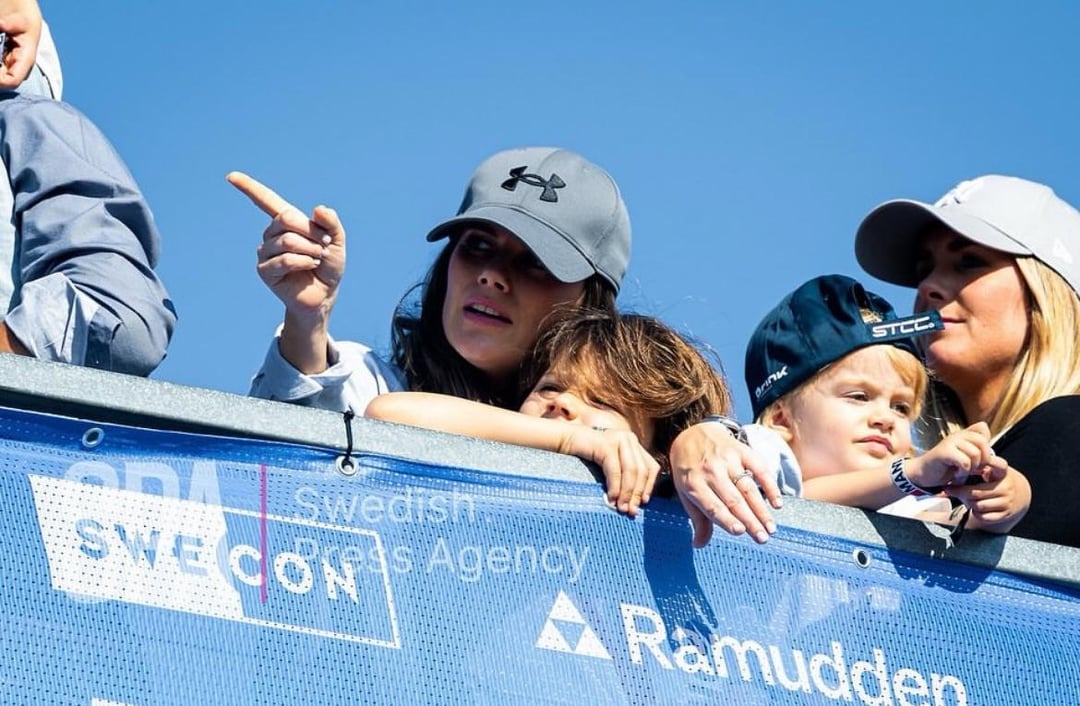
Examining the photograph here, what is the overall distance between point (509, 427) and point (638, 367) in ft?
1.92

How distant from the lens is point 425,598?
8.30ft

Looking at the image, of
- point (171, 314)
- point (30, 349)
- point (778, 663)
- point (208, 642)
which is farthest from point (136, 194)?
point (778, 663)

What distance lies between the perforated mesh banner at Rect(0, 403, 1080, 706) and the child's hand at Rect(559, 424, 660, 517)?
28mm

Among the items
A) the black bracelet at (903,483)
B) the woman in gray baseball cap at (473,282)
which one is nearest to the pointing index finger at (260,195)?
the woman in gray baseball cap at (473,282)

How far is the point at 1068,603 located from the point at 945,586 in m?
0.26

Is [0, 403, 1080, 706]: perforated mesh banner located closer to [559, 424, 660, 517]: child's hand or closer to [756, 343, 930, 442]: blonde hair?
[559, 424, 660, 517]: child's hand

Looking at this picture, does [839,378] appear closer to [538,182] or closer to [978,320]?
[978,320]

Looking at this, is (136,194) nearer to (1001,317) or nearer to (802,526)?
(802,526)

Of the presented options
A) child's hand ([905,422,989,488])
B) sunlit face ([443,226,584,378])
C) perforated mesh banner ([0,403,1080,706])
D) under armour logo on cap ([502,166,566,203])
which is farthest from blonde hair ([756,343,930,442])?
perforated mesh banner ([0,403,1080,706])

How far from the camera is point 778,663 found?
2762 mm

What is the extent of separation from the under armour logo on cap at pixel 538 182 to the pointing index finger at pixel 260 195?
1.01 meters

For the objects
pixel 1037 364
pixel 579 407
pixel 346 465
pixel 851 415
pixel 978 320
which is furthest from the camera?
pixel 978 320

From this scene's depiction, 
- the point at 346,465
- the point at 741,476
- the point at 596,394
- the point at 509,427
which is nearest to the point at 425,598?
the point at 346,465

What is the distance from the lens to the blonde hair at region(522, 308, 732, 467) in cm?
368
